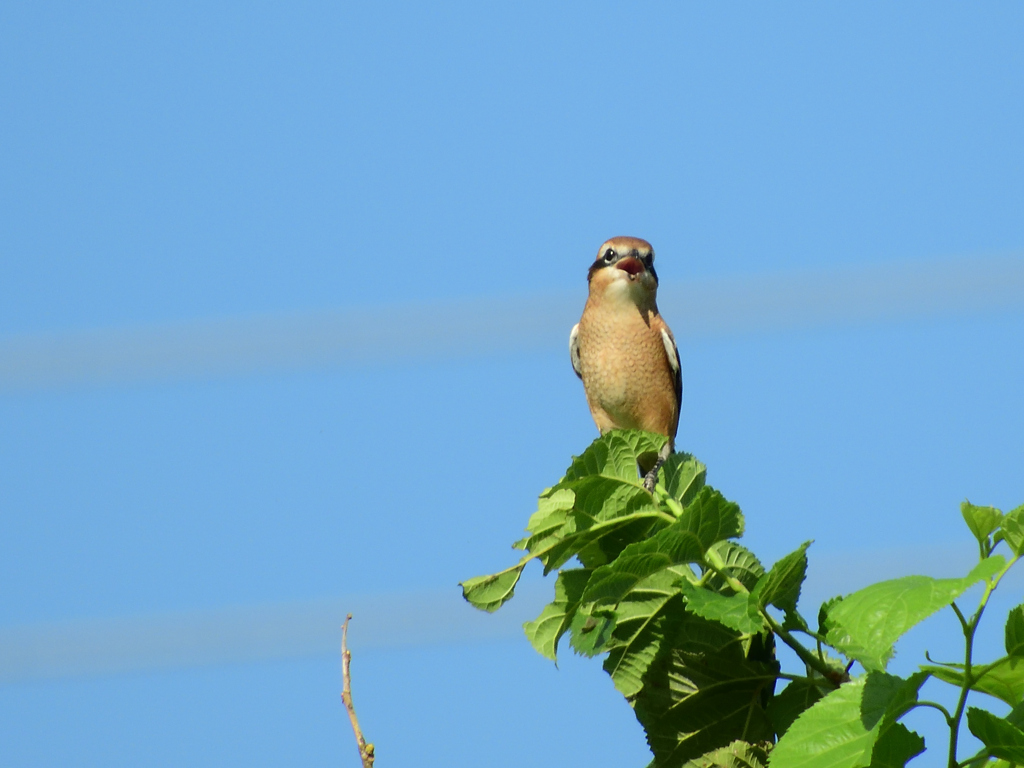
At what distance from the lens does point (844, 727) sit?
8.48 feet

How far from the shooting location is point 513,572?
3.65 meters

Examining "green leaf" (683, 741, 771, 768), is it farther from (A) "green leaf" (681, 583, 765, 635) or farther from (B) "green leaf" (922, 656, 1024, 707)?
(B) "green leaf" (922, 656, 1024, 707)

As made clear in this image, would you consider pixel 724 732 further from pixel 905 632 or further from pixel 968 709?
pixel 905 632

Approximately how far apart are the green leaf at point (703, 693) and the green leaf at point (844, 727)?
2.07 feet

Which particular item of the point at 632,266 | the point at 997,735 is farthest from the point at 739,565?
the point at 632,266

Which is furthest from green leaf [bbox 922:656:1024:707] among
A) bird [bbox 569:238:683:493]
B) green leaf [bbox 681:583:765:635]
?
bird [bbox 569:238:683:493]

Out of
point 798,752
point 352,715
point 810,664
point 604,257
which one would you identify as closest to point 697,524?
point 810,664

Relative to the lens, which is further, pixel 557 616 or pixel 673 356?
pixel 673 356

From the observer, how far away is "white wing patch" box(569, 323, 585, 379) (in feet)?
25.3

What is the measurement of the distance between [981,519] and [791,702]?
2.71 ft

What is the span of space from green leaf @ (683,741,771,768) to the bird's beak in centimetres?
434

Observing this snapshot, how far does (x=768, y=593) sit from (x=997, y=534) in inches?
21.0

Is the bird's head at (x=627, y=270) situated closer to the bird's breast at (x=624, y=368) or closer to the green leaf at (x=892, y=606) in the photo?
the bird's breast at (x=624, y=368)

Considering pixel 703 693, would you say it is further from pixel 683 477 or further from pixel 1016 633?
pixel 1016 633
